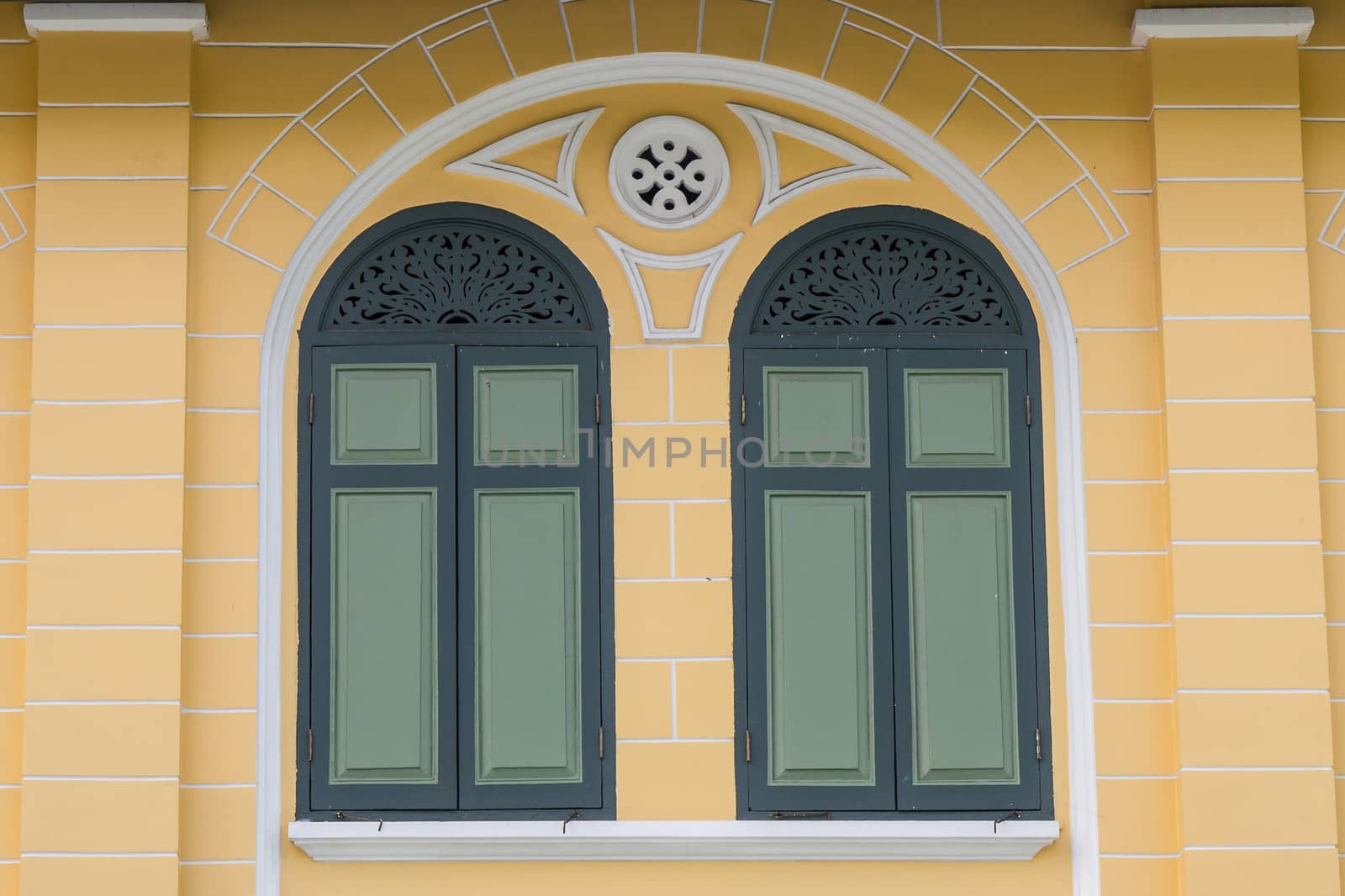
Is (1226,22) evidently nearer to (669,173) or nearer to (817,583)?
(669,173)

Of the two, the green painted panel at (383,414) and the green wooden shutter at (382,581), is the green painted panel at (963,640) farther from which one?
the green painted panel at (383,414)

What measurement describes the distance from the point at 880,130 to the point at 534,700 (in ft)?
7.74

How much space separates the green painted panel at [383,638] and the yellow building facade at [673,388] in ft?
0.50

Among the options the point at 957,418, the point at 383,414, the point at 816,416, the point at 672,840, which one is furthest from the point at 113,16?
the point at 672,840

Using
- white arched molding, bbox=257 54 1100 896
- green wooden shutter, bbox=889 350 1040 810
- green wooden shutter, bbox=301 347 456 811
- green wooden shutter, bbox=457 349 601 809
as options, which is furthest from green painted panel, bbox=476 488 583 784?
green wooden shutter, bbox=889 350 1040 810

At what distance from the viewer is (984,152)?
18.2 feet

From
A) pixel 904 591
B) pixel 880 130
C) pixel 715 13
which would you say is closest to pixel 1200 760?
pixel 904 591

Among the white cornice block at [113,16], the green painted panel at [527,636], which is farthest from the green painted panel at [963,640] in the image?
the white cornice block at [113,16]

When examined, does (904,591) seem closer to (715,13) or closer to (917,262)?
(917,262)

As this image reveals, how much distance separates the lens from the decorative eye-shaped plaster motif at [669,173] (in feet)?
18.4

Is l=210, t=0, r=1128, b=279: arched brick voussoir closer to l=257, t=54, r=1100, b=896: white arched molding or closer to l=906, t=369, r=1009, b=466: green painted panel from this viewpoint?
l=257, t=54, r=1100, b=896: white arched molding

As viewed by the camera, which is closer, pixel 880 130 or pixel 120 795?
pixel 120 795

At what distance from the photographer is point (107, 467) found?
5242 mm

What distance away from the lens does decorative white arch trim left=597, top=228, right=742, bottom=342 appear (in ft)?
18.0
